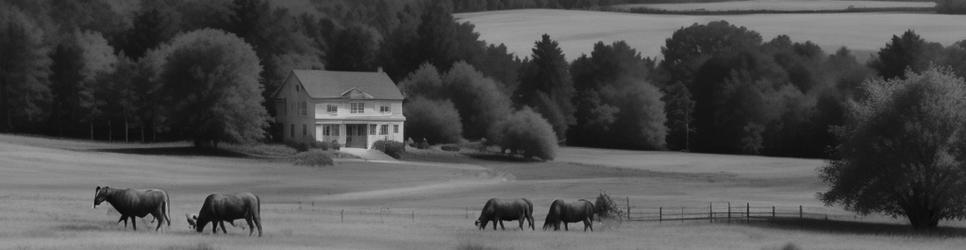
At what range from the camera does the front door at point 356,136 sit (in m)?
131

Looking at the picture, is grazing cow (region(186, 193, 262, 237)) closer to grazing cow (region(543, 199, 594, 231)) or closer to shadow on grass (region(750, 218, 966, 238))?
grazing cow (region(543, 199, 594, 231))

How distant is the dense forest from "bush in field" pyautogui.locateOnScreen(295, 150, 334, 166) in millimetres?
6456

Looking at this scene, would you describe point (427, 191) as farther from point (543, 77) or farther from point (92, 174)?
point (543, 77)

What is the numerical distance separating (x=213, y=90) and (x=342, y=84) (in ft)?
64.1

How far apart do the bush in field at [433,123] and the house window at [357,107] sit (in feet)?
22.2

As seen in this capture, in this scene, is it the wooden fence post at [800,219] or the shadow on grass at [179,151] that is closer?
the wooden fence post at [800,219]

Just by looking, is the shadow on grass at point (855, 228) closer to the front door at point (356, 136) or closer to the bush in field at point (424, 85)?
the front door at point (356, 136)

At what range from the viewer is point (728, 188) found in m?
97.4

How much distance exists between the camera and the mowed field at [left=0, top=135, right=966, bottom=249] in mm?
51094

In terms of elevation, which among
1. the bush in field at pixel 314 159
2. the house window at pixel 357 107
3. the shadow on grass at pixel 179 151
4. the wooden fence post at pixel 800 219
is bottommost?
the wooden fence post at pixel 800 219

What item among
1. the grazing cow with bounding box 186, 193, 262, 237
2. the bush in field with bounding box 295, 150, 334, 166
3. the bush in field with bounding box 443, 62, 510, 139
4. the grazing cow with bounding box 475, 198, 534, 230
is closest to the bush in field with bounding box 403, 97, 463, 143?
the bush in field with bounding box 443, 62, 510, 139

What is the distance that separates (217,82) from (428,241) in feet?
222

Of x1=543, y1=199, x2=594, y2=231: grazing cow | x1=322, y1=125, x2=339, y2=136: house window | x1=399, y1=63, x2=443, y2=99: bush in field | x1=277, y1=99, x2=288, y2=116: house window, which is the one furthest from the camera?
x1=399, y1=63, x2=443, y2=99: bush in field

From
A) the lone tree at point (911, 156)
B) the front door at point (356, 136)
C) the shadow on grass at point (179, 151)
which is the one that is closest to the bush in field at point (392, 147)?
the front door at point (356, 136)
